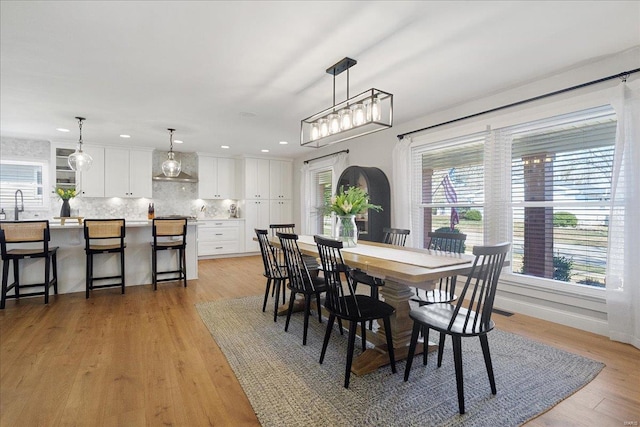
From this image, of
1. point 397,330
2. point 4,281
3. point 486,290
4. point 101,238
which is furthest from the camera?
point 101,238

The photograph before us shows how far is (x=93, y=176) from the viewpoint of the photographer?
6.12 meters

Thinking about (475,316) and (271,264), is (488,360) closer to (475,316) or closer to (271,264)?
(475,316)

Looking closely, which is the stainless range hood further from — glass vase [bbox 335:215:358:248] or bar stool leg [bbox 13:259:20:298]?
glass vase [bbox 335:215:358:248]

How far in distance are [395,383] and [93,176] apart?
6.62m

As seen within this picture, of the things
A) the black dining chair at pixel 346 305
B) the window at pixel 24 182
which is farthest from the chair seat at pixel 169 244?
the window at pixel 24 182

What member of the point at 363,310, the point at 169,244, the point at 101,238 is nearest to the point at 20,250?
the point at 101,238

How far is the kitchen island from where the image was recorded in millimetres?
4086

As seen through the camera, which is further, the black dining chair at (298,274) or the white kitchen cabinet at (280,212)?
the white kitchen cabinet at (280,212)

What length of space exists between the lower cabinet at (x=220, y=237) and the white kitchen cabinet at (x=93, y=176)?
2014mm

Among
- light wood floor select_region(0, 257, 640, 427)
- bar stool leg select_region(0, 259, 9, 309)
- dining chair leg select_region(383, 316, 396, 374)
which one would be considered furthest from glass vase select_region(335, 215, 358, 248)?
bar stool leg select_region(0, 259, 9, 309)

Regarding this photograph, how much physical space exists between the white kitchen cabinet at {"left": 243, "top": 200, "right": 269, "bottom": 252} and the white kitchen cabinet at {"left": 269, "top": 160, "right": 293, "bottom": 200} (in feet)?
1.15

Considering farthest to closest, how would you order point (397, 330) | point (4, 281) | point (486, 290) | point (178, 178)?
point (178, 178), point (4, 281), point (397, 330), point (486, 290)

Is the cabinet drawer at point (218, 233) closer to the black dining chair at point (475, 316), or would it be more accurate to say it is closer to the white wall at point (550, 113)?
the white wall at point (550, 113)

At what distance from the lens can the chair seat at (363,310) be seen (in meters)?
2.00
